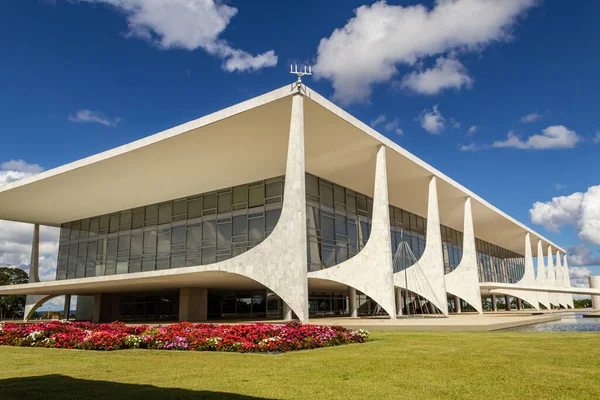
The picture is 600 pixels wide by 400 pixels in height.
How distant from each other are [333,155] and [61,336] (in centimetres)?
1692

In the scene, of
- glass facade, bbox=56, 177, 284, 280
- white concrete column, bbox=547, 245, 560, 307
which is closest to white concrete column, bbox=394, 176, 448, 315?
glass facade, bbox=56, 177, 284, 280

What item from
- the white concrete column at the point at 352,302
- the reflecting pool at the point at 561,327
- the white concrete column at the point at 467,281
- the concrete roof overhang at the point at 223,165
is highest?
the concrete roof overhang at the point at 223,165

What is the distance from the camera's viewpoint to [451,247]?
49.6m

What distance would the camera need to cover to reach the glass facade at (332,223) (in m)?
27.7

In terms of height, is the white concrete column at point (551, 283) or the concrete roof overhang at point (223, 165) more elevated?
the concrete roof overhang at point (223, 165)

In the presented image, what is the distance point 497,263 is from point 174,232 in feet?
156

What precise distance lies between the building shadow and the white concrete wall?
1722 cm

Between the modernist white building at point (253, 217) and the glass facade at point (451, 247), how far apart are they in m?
1.04

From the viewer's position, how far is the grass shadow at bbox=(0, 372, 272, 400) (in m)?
6.44

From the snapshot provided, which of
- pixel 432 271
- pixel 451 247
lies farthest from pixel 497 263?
pixel 432 271

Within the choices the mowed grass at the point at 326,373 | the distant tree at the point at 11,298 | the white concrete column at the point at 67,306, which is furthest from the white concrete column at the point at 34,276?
the distant tree at the point at 11,298

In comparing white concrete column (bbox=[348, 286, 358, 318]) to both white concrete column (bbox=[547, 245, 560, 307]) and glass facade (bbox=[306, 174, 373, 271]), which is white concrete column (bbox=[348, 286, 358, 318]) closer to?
glass facade (bbox=[306, 174, 373, 271])

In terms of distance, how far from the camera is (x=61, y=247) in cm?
4181

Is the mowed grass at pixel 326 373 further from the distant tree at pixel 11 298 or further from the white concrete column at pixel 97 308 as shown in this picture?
the distant tree at pixel 11 298
